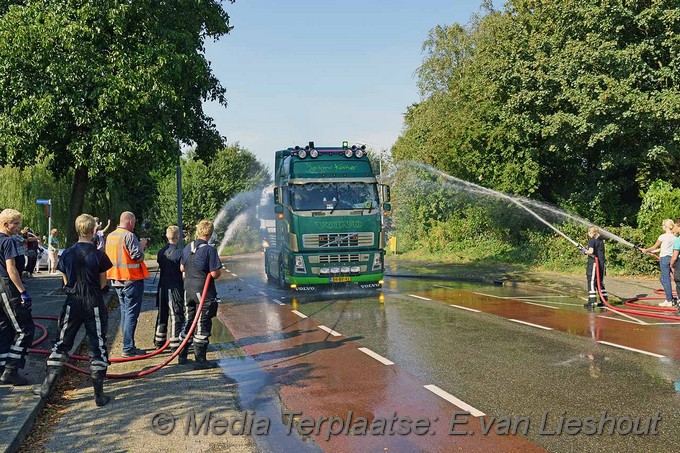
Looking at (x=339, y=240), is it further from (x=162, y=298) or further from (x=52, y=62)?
(x=52, y=62)

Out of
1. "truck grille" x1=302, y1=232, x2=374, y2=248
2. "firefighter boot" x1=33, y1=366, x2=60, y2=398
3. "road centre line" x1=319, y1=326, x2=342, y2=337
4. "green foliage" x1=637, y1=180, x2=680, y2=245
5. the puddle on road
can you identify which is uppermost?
"green foliage" x1=637, y1=180, x2=680, y2=245

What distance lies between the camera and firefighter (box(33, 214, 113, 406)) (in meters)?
6.31

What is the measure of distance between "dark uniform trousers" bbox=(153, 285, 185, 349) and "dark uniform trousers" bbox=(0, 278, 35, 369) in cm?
220

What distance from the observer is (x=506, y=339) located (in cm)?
949

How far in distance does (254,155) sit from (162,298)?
55.3 meters

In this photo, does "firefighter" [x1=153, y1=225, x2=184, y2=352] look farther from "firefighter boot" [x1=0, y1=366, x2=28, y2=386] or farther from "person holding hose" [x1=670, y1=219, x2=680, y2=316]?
"person holding hose" [x1=670, y1=219, x2=680, y2=316]

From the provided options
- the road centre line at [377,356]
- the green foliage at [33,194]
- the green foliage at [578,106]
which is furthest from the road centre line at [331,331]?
the green foliage at [33,194]

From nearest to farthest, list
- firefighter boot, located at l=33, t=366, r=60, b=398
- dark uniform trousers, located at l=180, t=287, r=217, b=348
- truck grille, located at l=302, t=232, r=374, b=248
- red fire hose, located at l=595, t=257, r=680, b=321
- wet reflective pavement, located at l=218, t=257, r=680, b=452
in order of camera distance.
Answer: wet reflective pavement, located at l=218, t=257, r=680, b=452 → firefighter boot, located at l=33, t=366, r=60, b=398 → dark uniform trousers, located at l=180, t=287, r=217, b=348 → red fire hose, located at l=595, t=257, r=680, b=321 → truck grille, located at l=302, t=232, r=374, b=248

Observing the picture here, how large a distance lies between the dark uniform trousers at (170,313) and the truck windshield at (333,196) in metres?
5.84

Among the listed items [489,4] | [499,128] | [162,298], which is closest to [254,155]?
[489,4]

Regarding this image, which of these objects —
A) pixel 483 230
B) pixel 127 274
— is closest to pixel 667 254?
pixel 127 274

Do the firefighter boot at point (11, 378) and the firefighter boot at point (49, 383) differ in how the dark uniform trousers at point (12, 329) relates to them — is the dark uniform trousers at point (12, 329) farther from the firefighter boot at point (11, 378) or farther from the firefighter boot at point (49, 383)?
the firefighter boot at point (49, 383)

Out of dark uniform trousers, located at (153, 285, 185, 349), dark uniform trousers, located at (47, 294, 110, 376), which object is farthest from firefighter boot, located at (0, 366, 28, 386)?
dark uniform trousers, located at (153, 285, 185, 349)

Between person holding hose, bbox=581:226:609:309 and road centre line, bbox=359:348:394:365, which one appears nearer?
road centre line, bbox=359:348:394:365
